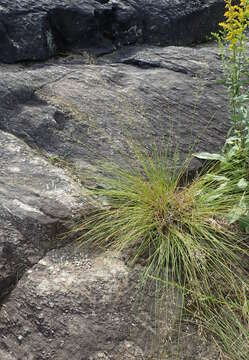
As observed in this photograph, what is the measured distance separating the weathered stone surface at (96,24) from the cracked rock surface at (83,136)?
10 millimetres

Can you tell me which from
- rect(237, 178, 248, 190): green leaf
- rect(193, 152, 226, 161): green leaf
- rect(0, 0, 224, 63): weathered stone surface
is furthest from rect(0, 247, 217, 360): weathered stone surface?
rect(0, 0, 224, 63): weathered stone surface

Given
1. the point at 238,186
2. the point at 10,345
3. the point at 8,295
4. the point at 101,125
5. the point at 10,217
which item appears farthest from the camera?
the point at 101,125

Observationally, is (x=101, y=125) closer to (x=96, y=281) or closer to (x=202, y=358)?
(x=96, y=281)

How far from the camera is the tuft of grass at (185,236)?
8.26 feet

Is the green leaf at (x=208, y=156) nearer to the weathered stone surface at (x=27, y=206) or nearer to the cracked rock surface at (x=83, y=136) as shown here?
the cracked rock surface at (x=83, y=136)

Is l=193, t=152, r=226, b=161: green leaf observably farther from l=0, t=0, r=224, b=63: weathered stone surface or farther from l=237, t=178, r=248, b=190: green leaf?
l=0, t=0, r=224, b=63: weathered stone surface

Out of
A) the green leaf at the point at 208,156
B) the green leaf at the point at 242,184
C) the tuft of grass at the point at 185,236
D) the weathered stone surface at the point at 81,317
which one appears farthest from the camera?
the green leaf at the point at 208,156

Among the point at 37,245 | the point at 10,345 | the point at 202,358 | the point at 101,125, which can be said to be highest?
the point at 101,125

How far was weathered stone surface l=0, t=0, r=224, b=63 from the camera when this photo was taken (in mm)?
4195

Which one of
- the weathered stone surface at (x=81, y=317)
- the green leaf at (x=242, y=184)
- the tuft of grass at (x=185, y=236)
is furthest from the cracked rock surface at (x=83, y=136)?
the green leaf at (x=242, y=184)

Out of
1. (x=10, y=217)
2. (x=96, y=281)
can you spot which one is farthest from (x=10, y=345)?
(x=10, y=217)

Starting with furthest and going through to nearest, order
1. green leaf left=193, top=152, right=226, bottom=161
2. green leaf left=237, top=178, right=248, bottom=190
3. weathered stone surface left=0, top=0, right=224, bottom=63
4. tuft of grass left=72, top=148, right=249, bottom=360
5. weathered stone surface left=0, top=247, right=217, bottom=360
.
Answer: weathered stone surface left=0, top=0, right=224, bottom=63
green leaf left=193, top=152, right=226, bottom=161
green leaf left=237, top=178, right=248, bottom=190
tuft of grass left=72, top=148, right=249, bottom=360
weathered stone surface left=0, top=247, right=217, bottom=360

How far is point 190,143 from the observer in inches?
142

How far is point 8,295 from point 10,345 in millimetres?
268
